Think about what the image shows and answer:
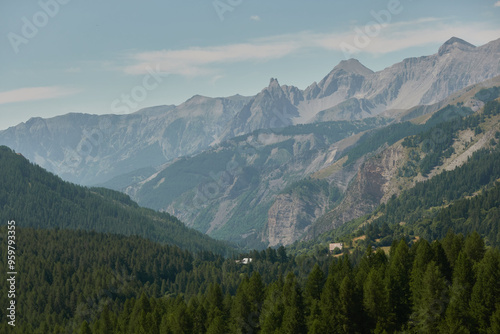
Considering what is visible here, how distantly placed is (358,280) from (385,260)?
21432 millimetres

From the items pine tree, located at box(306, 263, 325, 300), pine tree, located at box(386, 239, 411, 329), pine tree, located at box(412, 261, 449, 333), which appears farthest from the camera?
pine tree, located at box(306, 263, 325, 300)

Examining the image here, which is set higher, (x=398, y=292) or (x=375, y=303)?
(x=398, y=292)

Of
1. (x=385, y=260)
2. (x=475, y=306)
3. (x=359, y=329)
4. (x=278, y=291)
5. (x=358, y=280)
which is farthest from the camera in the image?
(x=385, y=260)

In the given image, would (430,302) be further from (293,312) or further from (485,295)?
(293,312)

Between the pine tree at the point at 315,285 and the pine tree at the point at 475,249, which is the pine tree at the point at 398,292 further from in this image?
the pine tree at the point at 315,285

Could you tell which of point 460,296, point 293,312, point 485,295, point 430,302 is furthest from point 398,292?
point 293,312

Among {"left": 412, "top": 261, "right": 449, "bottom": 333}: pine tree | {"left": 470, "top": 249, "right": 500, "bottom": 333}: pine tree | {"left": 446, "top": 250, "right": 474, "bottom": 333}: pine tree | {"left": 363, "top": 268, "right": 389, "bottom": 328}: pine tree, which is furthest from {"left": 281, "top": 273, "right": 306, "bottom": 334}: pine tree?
{"left": 470, "top": 249, "right": 500, "bottom": 333}: pine tree

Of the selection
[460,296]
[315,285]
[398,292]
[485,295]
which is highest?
[315,285]

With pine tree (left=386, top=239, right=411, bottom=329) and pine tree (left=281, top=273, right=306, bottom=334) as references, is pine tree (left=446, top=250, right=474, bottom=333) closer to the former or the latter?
pine tree (left=386, top=239, right=411, bottom=329)

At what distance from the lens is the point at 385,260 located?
482 feet

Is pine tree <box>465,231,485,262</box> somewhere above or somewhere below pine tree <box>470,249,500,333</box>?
above

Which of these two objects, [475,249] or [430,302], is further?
[475,249]

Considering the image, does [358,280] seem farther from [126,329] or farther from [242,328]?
[126,329]

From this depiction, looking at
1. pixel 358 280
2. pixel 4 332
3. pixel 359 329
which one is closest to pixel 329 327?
pixel 359 329
